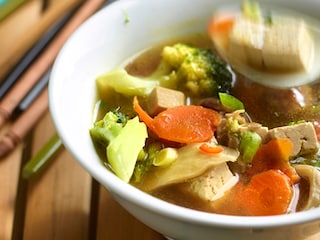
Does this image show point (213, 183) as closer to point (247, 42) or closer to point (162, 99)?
point (162, 99)

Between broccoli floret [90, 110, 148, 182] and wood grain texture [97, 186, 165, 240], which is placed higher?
broccoli floret [90, 110, 148, 182]

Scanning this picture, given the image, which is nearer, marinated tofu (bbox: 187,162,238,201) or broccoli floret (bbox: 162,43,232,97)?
marinated tofu (bbox: 187,162,238,201)

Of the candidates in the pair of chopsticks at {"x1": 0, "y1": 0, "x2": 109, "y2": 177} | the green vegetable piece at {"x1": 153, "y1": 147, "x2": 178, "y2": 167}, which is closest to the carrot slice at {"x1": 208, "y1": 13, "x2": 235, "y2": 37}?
the pair of chopsticks at {"x1": 0, "y1": 0, "x2": 109, "y2": 177}

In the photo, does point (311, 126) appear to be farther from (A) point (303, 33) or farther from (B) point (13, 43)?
(B) point (13, 43)

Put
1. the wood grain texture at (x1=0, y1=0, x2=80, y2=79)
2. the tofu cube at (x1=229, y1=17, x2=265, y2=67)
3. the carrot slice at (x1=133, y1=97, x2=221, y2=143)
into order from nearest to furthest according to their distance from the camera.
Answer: the carrot slice at (x1=133, y1=97, x2=221, y2=143) < the tofu cube at (x1=229, y1=17, x2=265, y2=67) < the wood grain texture at (x1=0, y1=0, x2=80, y2=79)

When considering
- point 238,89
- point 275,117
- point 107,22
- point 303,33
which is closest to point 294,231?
point 275,117

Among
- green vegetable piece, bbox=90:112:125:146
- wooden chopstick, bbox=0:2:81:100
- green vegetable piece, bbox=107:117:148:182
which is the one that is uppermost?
wooden chopstick, bbox=0:2:81:100

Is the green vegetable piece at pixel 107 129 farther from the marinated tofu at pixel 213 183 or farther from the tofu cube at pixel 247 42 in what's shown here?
the tofu cube at pixel 247 42

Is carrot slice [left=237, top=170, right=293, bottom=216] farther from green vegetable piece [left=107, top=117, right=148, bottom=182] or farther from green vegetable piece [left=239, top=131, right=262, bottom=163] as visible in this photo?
green vegetable piece [left=107, top=117, right=148, bottom=182]

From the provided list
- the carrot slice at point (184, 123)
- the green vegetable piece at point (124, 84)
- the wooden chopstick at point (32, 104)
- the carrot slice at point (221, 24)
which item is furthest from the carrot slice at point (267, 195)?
the wooden chopstick at point (32, 104)
